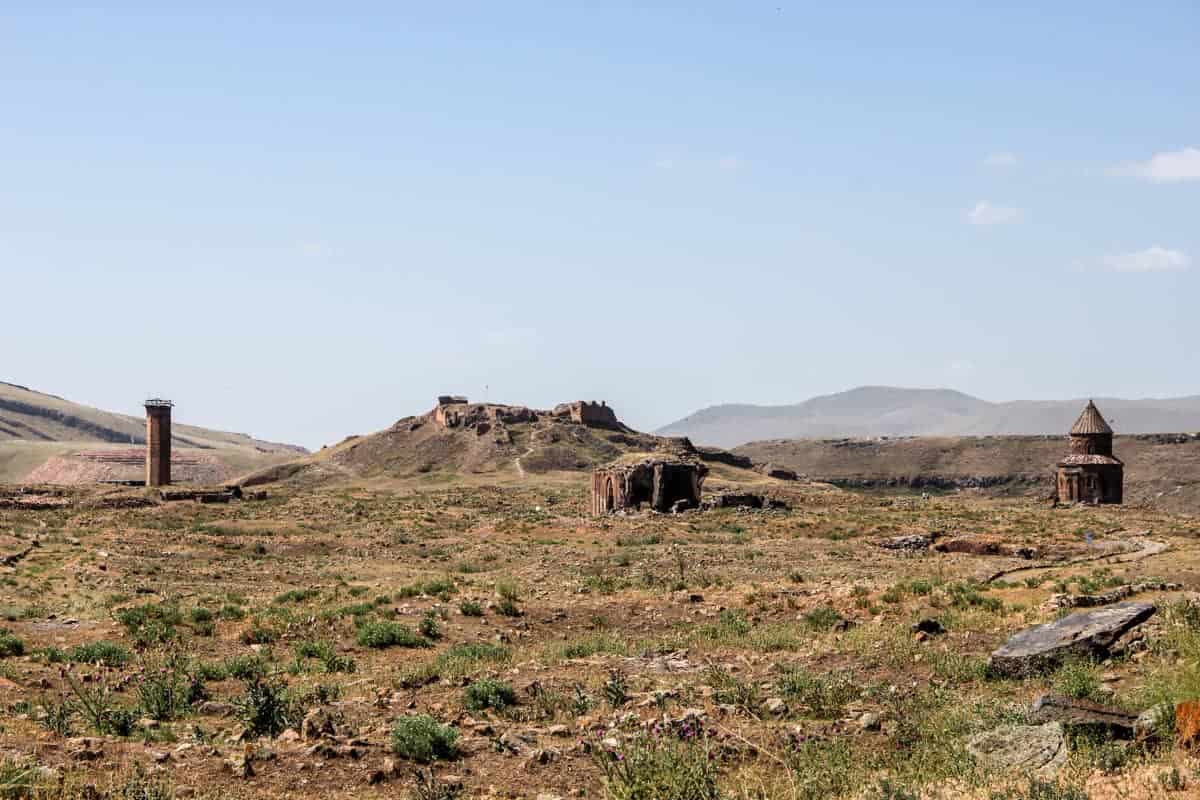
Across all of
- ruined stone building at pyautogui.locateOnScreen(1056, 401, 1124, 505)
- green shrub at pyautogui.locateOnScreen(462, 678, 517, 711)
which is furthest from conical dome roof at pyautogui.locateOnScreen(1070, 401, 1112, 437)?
green shrub at pyautogui.locateOnScreen(462, 678, 517, 711)

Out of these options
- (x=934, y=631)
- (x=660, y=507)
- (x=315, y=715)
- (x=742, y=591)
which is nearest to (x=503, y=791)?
(x=315, y=715)

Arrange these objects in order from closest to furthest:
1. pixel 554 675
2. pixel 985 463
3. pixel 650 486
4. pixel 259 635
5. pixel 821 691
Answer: pixel 821 691
pixel 554 675
pixel 259 635
pixel 650 486
pixel 985 463

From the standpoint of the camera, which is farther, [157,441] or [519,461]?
[519,461]

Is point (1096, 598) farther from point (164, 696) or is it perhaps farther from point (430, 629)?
point (164, 696)

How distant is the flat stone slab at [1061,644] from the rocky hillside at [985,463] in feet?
219

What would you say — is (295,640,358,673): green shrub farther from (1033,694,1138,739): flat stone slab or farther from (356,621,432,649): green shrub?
(1033,694,1138,739): flat stone slab

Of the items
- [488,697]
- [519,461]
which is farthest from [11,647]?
[519,461]

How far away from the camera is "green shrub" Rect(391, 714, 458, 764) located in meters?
9.24

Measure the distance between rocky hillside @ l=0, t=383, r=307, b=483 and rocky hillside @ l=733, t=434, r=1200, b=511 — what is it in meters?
63.6

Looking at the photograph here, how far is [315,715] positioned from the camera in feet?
33.3

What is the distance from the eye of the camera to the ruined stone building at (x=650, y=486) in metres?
46.5

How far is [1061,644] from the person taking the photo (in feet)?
38.6

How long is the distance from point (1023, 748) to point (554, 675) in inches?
244

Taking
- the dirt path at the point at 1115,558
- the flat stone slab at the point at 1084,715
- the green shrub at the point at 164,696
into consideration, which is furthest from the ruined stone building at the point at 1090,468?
the green shrub at the point at 164,696
